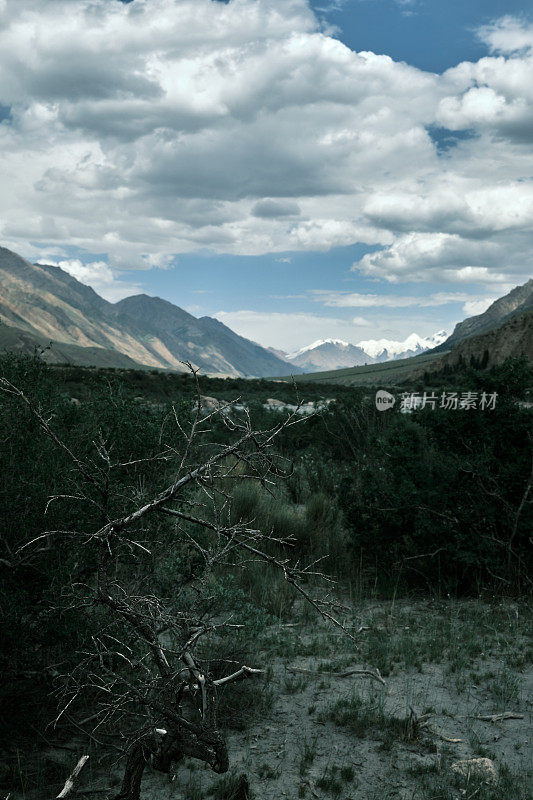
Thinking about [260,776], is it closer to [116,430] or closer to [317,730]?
[317,730]

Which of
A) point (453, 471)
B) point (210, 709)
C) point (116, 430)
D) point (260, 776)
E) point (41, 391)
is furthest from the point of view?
point (453, 471)

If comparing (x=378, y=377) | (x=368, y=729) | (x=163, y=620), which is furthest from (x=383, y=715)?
(x=378, y=377)

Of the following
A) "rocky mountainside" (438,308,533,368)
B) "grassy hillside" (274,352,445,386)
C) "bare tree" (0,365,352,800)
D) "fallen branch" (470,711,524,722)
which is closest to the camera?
"bare tree" (0,365,352,800)

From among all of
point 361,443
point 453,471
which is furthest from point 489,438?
point 361,443

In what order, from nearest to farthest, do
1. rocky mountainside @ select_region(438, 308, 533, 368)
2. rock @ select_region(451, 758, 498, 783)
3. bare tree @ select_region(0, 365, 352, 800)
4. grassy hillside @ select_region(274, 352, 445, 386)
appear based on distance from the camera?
1. bare tree @ select_region(0, 365, 352, 800)
2. rock @ select_region(451, 758, 498, 783)
3. rocky mountainside @ select_region(438, 308, 533, 368)
4. grassy hillside @ select_region(274, 352, 445, 386)

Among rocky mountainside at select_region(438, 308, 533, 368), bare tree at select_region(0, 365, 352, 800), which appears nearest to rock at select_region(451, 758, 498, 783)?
bare tree at select_region(0, 365, 352, 800)

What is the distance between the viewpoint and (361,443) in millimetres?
14758

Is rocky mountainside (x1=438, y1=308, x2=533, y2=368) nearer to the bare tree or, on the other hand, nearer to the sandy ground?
the sandy ground

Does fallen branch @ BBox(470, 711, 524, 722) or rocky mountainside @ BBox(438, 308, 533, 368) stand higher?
rocky mountainside @ BBox(438, 308, 533, 368)

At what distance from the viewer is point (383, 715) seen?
485 cm

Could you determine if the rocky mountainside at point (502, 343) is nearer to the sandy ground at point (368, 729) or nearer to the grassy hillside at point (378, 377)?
the grassy hillside at point (378, 377)

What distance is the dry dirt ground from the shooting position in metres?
4.10

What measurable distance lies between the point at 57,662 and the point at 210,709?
49.7 inches

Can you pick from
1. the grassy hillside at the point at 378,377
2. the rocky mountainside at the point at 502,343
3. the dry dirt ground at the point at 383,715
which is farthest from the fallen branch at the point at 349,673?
the grassy hillside at the point at 378,377
